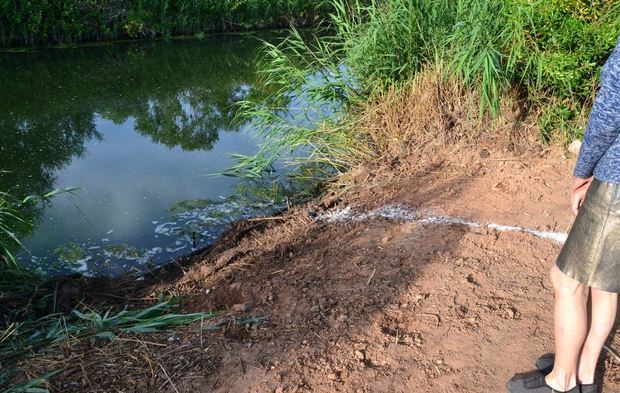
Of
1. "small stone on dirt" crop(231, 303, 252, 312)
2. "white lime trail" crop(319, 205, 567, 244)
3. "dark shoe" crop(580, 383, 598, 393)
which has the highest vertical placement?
"dark shoe" crop(580, 383, 598, 393)

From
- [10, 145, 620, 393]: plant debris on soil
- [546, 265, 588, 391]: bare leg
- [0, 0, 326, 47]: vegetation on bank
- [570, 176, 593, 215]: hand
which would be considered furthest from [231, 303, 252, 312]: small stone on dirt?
[0, 0, 326, 47]: vegetation on bank

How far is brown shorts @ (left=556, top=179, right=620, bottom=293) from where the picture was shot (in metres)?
1.71

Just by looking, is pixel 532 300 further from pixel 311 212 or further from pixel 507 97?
pixel 507 97

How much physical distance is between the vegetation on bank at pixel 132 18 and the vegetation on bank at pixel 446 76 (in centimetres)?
742

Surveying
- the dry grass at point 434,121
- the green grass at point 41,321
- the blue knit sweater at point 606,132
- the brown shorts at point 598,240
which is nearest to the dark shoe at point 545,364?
the brown shorts at point 598,240

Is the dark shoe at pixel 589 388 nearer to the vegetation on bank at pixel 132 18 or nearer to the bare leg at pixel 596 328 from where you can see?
the bare leg at pixel 596 328

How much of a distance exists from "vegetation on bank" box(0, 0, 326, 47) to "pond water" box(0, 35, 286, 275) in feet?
1.89

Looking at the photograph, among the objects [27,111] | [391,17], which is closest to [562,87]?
[391,17]

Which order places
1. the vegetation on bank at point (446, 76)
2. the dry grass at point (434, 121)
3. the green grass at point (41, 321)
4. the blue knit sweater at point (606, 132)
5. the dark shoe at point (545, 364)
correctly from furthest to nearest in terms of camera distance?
the dry grass at point (434, 121) → the vegetation on bank at point (446, 76) → the green grass at point (41, 321) → the dark shoe at point (545, 364) → the blue knit sweater at point (606, 132)

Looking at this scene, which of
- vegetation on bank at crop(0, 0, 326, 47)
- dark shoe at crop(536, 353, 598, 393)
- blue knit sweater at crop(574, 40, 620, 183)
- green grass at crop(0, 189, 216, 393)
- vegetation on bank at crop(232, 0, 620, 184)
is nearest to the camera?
blue knit sweater at crop(574, 40, 620, 183)

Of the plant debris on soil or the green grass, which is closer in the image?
the plant debris on soil

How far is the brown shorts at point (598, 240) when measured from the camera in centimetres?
171

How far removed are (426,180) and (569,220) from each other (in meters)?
1.14

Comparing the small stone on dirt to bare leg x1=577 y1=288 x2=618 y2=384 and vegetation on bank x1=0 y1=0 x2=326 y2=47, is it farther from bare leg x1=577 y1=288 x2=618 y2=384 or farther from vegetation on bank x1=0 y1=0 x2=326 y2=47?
vegetation on bank x1=0 y1=0 x2=326 y2=47
